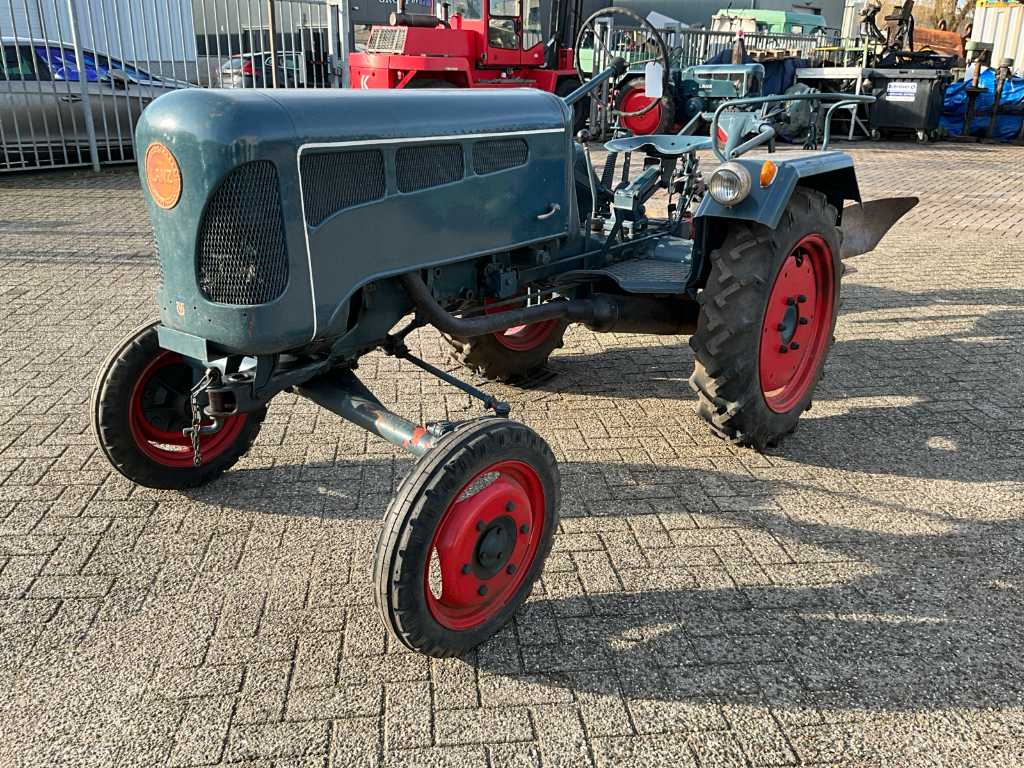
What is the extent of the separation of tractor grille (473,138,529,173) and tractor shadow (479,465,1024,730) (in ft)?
4.58

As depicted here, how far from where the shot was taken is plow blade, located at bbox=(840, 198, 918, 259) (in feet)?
15.5

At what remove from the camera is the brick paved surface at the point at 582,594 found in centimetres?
221

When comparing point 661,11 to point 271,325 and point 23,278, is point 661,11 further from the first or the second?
point 271,325

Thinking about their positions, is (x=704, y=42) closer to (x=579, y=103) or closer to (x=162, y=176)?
(x=579, y=103)

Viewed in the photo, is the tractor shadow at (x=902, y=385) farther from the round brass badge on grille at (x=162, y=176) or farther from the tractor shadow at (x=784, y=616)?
the round brass badge on grille at (x=162, y=176)

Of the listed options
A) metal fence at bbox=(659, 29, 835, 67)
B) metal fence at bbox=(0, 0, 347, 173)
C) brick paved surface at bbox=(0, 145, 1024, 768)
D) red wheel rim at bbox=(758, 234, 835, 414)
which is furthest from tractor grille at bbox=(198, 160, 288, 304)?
metal fence at bbox=(659, 29, 835, 67)

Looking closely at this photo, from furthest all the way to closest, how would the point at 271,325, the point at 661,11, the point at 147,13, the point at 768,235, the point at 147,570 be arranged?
the point at 661,11
the point at 147,13
the point at 768,235
the point at 147,570
the point at 271,325

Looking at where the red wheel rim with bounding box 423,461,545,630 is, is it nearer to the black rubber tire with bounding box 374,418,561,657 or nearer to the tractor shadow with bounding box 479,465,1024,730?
the black rubber tire with bounding box 374,418,561,657

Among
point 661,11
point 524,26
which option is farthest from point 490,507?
point 661,11

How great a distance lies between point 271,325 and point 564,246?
1653 mm

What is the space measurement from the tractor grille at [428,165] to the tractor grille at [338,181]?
3.7 inches

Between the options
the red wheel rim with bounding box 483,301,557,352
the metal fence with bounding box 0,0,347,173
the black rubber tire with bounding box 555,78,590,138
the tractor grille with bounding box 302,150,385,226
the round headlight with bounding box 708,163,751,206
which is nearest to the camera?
the tractor grille with bounding box 302,150,385,226

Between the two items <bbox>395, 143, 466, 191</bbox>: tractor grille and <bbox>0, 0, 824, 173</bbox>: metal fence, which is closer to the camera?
<bbox>395, 143, 466, 191</bbox>: tractor grille

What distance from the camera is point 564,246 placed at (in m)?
3.71
